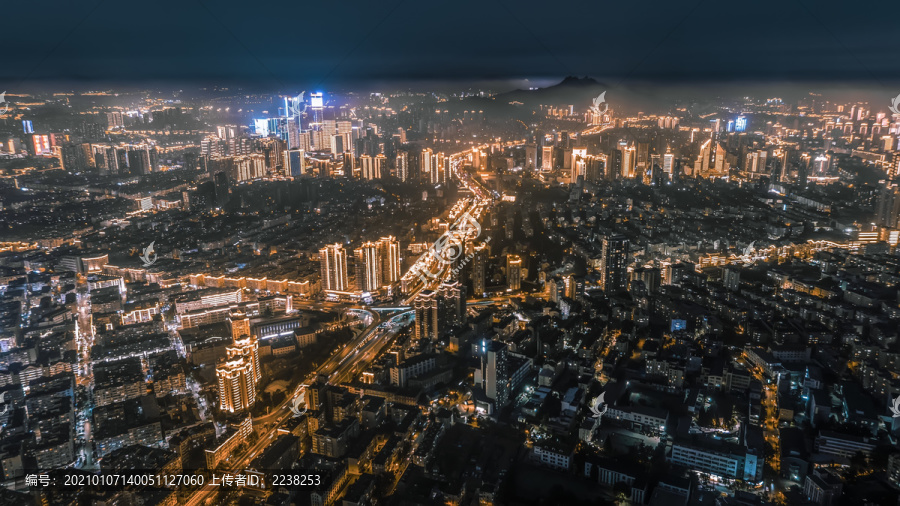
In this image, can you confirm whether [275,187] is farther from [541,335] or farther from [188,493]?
[188,493]

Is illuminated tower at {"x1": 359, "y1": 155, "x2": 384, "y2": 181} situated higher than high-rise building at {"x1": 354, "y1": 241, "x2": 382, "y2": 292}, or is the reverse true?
illuminated tower at {"x1": 359, "y1": 155, "x2": 384, "y2": 181}

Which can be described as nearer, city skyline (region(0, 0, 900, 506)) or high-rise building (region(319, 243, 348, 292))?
city skyline (region(0, 0, 900, 506))

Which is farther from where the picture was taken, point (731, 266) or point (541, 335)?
point (731, 266)

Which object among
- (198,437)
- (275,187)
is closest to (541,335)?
(198,437)

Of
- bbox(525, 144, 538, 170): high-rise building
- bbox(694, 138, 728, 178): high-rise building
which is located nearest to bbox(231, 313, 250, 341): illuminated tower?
bbox(525, 144, 538, 170): high-rise building

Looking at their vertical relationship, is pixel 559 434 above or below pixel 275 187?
below

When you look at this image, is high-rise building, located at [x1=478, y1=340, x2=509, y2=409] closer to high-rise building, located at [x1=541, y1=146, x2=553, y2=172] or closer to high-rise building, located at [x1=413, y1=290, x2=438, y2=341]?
high-rise building, located at [x1=413, y1=290, x2=438, y2=341]
